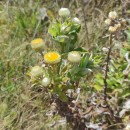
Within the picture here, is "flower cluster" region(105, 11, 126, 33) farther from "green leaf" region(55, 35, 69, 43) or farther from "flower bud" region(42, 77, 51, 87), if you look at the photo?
"flower bud" region(42, 77, 51, 87)

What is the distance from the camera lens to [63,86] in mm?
1342

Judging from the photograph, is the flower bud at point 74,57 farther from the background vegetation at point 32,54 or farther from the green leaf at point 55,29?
the background vegetation at point 32,54

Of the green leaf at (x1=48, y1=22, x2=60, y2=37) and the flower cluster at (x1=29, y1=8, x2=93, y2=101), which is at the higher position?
the green leaf at (x1=48, y1=22, x2=60, y2=37)

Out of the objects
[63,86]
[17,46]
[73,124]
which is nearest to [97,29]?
[17,46]

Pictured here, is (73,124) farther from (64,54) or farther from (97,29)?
(97,29)

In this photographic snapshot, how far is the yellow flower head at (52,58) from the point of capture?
1.23m

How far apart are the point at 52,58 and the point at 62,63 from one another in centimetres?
12

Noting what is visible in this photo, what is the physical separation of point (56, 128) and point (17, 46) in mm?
655

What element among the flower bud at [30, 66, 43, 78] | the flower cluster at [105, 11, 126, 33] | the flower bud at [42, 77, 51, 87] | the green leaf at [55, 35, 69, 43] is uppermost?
the flower cluster at [105, 11, 126, 33]

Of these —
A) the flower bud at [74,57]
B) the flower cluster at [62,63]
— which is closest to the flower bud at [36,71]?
the flower cluster at [62,63]

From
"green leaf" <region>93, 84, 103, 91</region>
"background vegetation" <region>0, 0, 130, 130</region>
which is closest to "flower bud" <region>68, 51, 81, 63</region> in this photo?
"background vegetation" <region>0, 0, 130, 130</region>

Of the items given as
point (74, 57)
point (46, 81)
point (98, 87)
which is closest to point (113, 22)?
point (74, 57)

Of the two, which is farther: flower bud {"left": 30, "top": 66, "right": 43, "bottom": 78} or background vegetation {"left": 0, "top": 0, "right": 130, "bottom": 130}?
background vegetation {"left": 0, "top": 0, "right": 130, "bottom": 130}

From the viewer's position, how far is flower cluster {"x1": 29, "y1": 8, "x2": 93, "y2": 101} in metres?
1.26
